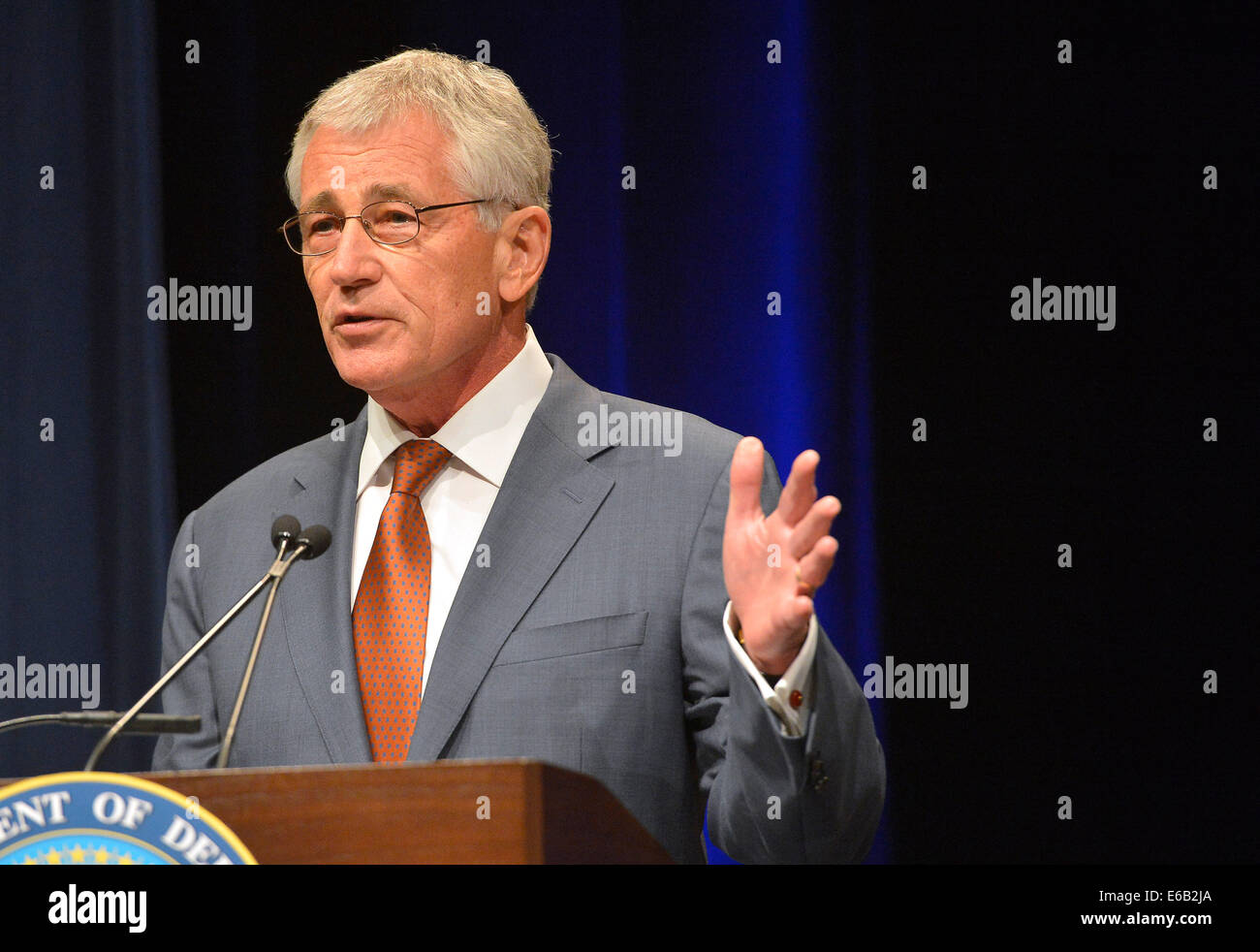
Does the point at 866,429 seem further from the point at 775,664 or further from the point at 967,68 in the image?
the point at 775,664

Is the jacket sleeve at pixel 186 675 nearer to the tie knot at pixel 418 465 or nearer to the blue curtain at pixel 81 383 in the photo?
the tie knot at pixel 418 465

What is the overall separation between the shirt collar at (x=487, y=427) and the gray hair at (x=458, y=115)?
0.25 m

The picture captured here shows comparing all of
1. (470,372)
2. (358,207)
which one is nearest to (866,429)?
(470,372)

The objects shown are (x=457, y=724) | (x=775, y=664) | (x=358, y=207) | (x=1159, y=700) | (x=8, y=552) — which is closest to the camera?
(x=775, y=664)

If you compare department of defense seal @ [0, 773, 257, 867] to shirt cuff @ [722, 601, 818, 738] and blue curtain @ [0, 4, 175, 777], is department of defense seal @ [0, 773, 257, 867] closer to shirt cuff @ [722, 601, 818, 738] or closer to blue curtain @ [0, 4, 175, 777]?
shirt cuff @ [722, 601, 818, 738]

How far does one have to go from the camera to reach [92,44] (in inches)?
128

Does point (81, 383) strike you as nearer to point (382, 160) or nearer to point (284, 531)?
point (382, 160)

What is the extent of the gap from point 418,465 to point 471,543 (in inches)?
6.4

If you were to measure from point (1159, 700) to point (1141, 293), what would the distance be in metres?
0.79

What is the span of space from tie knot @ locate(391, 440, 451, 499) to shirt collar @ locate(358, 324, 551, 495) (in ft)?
0.05

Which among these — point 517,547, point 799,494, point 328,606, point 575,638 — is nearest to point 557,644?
point 575,638

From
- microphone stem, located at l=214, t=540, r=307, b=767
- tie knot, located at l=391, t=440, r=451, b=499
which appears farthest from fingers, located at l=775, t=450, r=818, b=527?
tie knot, located at l=391, t=440, r=451, b=499

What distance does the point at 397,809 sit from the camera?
1387mm

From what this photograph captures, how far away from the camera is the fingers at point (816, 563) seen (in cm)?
157
